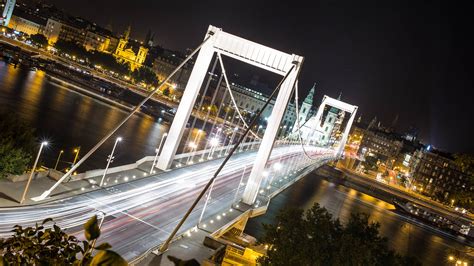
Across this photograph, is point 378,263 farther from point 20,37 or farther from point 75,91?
point 20,37

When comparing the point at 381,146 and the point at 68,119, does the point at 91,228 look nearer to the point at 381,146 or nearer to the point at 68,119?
the point at 68,119

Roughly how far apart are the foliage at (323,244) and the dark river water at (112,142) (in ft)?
52.2

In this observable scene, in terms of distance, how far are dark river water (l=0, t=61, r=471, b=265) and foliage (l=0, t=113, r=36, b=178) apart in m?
12.4

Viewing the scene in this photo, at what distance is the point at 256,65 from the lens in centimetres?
2067

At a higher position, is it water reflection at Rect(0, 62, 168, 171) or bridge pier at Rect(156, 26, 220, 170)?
bridge pier at Rect(156, 26, 220, 170)

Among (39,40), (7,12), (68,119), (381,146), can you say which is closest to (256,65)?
(68,119)

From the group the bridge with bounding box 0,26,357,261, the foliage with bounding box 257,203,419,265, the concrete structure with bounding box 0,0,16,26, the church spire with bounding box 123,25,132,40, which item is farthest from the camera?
the church spire with bounding box 123,25,132,40

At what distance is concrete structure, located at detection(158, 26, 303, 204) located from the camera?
66.6 feet

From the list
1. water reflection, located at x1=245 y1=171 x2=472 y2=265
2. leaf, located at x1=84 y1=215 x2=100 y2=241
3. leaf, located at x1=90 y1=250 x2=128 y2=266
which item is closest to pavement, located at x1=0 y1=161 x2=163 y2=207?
leaf, located at x1=84 y1=215 x2=100 y2=241

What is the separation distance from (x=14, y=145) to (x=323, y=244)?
43.7ft

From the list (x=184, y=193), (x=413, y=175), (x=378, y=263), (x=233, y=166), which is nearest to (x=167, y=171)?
(x=184, y=193)

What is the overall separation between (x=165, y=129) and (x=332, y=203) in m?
27.6

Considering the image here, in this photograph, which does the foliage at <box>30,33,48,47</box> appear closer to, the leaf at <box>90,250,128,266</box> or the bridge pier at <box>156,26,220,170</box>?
the bridge pier at <box>156,26,220,170</box>

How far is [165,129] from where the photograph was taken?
7238cm
